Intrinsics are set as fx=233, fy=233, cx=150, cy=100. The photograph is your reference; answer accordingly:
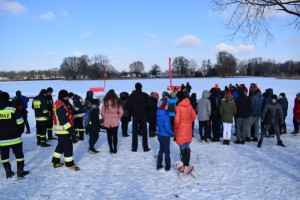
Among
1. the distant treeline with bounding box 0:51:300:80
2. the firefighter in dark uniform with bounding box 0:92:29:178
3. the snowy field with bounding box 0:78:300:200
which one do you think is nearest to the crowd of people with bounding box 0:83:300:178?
the firefighter in dark uniform with bounding box 0:92:29:178

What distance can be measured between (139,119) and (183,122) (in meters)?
2.16

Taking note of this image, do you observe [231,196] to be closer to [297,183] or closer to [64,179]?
[297,183]

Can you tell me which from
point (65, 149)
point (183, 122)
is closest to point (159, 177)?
point (183, 122)

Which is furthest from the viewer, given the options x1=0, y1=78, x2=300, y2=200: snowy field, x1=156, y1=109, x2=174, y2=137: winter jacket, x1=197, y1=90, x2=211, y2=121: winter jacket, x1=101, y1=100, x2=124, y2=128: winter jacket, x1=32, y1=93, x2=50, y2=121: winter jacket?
x1=197, y1=90, x2=211, y2=121: winter jacket

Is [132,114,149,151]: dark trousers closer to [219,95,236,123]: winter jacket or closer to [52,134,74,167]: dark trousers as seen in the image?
[52,134,74,167]: dark trousers

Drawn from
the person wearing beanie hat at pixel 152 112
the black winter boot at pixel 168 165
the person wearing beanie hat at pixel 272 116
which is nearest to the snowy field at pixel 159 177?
the black winter boot at pixel 168 165

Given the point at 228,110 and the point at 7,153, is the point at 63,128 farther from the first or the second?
the point at 228,110

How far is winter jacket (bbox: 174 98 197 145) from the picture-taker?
191 inches

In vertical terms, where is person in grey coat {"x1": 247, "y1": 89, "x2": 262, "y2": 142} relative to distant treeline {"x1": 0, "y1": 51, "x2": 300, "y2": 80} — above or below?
below

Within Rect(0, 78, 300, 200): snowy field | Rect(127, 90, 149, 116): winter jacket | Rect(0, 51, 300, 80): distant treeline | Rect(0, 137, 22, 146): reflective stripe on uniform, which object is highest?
Rect(0, 51, 300, 80): distant treeline

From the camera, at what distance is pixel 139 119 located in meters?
6.84

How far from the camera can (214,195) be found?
4.17m

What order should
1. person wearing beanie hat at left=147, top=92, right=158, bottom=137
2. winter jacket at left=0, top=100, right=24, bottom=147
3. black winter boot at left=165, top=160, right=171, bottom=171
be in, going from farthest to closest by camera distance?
person wearing beanie hat at left=147, top=92, right=158, bottom=137 → black winter boot at left=165, top=160, right=171, bottom=171 → winter jacket at left=0, top=100, right=24, bottom=147

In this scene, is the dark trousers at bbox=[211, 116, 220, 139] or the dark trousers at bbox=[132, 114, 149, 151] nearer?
the dark trousers at bbox=[132, 114, 149, 151]
